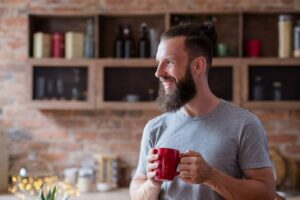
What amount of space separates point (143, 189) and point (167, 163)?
0.69 ft

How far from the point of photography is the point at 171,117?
1.64m

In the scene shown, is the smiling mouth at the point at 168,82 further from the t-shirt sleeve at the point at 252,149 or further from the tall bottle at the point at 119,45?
the tall bottle at the point at 119,45

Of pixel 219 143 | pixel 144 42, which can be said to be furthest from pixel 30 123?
pixel 219 143

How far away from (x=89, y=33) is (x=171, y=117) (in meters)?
2.14

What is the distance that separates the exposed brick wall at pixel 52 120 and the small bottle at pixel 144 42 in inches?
8.3

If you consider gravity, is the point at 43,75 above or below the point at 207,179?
above

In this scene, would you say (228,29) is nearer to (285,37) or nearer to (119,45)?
(285,37)

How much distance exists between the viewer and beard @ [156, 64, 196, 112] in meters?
1.53

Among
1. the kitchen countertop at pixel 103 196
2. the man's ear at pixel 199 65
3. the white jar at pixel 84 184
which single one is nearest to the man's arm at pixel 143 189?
the man's ear at pixel 199 65

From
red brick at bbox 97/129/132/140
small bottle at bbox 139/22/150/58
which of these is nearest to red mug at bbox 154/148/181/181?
small bottle at bbox 139/22/150/58

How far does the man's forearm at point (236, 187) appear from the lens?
1.38 meters

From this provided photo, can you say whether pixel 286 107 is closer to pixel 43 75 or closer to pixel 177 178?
pixel 43 75

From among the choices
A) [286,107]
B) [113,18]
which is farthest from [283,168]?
[113,18]

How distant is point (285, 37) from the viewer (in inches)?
137
